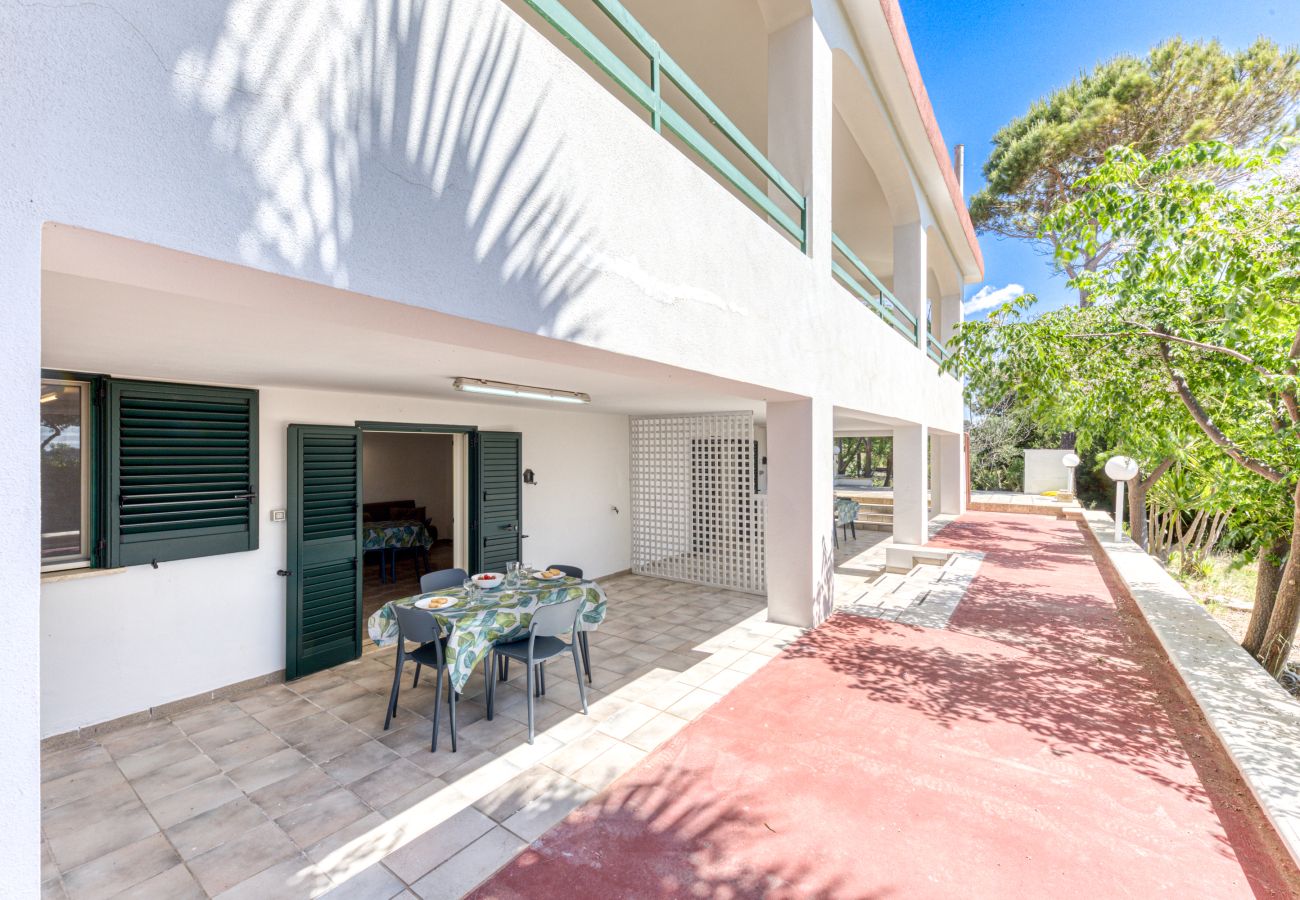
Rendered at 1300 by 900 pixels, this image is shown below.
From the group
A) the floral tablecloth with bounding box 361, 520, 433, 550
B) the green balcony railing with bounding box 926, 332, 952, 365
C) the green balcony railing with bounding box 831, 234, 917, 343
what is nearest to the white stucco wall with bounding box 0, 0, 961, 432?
the green balcony railing with bounding box 831, 234, 917, 343

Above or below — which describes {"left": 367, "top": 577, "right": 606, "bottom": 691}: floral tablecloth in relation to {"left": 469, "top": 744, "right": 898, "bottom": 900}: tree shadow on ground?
above

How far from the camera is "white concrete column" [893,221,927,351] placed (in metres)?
9.53

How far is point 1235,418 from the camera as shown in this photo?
6.88 meters

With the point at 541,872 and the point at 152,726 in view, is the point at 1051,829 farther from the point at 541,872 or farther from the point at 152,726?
the point at 152,726

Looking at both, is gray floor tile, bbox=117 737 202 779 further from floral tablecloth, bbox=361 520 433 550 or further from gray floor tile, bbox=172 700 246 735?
floral tablecloth, bbox=361 520 433 550

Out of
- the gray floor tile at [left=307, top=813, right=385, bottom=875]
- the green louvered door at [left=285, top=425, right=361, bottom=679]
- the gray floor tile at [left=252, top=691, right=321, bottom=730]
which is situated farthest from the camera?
the green louvered door at [left=285, top=425, right=361, bottom=679]

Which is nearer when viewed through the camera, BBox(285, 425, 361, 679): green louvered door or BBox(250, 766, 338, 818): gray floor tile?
BBox(250, 766, 338, 818): gray floor tile

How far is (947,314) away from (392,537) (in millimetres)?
14811

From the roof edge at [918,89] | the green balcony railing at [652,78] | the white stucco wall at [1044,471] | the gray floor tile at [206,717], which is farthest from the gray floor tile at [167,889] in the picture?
the white stucco wall at [1044,471]

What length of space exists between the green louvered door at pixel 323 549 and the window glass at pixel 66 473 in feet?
4.61

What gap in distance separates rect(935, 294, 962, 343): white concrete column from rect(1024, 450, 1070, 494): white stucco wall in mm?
11313

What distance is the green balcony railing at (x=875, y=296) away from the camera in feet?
22.6

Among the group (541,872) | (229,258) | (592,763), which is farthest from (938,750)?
(229,258)

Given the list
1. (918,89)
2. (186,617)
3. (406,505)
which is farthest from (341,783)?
(406,505)
